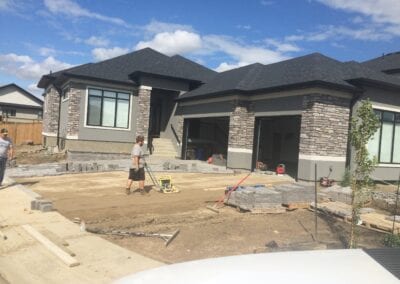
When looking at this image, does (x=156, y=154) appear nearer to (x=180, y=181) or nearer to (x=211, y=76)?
(x=211, y=76)

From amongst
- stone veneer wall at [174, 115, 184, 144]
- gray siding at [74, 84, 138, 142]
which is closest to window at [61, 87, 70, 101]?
gray siding at [74, 84, 138, 142]

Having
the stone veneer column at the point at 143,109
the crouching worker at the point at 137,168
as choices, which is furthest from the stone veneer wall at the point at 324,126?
the stone veneer column at the point at 143,109

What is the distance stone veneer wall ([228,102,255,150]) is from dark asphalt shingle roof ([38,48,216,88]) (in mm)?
6379

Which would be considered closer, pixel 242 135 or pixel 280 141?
pixel 242 135

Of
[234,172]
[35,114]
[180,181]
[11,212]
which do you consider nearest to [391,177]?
[234,172]

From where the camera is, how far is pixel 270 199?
11.0 metres

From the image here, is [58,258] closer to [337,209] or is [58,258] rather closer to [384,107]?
[337,209]

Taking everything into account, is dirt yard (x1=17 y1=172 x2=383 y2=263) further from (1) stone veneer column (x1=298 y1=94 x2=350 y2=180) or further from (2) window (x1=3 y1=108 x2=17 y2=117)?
(2) window (x1=3 y1=108 x2=17 y2=117)

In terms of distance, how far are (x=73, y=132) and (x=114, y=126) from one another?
7.48ft

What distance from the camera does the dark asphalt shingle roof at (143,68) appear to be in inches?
957

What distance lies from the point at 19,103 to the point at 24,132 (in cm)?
2373

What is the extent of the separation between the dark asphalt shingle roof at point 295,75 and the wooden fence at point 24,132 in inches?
755

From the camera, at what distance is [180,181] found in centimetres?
1639

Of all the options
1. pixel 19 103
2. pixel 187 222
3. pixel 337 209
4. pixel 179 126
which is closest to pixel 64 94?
pixel 179 126
